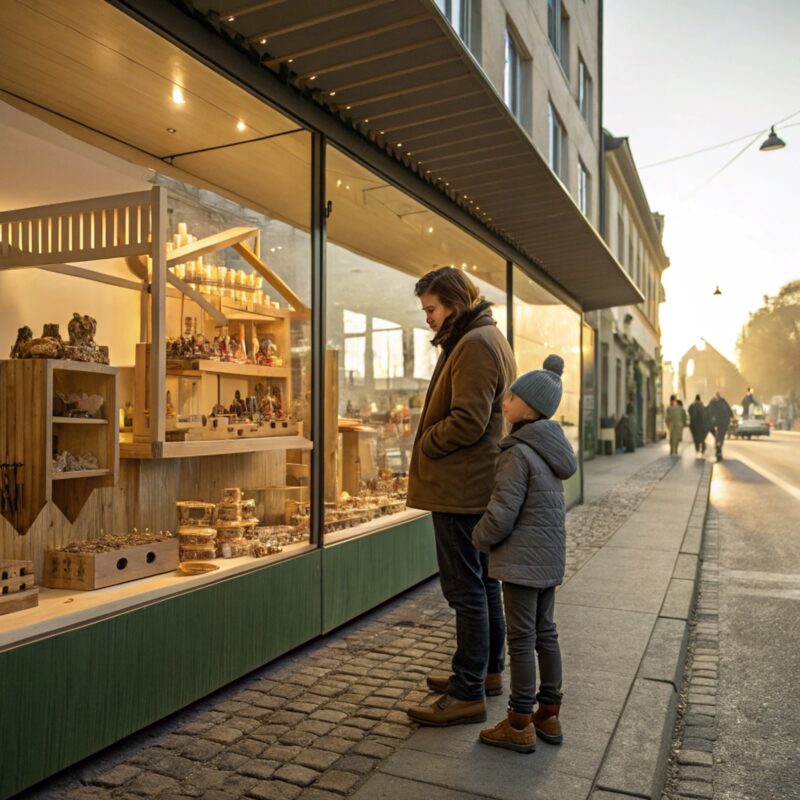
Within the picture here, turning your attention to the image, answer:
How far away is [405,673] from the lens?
4.35 m

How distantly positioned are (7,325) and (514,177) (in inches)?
163

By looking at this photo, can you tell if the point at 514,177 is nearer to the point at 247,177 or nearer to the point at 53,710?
the point at 247,177

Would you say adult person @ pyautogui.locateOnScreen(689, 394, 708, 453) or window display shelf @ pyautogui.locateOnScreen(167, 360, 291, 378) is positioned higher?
window display shelf @ pyautogui.locateOnScreen(167, 360, 291, 378)

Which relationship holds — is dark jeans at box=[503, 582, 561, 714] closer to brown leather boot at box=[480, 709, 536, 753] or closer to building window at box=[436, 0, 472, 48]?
brown leather boot at box=[480, 709, 536, 753]

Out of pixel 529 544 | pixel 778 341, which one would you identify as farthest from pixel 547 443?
pixel 778 341

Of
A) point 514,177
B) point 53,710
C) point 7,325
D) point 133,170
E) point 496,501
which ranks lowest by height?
point 53,710

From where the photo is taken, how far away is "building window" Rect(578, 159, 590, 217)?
59.3 feet

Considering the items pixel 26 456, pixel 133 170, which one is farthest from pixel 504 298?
pixel 26 456

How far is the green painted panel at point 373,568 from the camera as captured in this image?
4910mm

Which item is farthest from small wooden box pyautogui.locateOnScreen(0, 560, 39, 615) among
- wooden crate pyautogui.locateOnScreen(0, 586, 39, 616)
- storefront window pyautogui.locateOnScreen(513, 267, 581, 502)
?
storefront window pyautogui.locateOnScreen(513, 267, 581, 502)

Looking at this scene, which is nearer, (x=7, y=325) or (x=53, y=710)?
(x=53, y=710)

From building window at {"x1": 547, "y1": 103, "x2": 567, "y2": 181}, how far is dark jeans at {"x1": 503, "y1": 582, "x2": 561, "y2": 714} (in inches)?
501

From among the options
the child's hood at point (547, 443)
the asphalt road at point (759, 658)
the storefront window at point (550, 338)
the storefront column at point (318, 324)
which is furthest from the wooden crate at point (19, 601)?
the storefront window at point (550, 338)

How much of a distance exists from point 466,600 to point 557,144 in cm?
1399
